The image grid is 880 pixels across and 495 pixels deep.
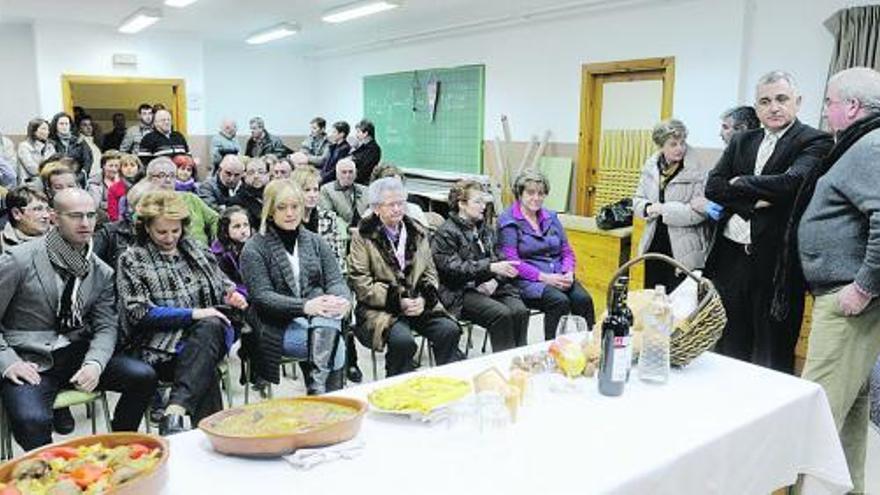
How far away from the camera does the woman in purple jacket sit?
3451 millimetres

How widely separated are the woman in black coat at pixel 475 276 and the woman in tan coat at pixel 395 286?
19cm

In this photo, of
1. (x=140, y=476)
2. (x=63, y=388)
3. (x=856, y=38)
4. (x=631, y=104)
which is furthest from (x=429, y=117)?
(x=140, y=476)

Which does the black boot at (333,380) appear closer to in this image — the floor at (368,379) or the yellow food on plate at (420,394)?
the floor at (368,379)

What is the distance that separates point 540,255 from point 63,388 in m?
2.30

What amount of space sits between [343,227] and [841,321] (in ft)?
9.44

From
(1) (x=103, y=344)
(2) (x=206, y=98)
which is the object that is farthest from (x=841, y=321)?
(2) (x=206, y=98)

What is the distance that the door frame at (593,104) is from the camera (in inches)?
220

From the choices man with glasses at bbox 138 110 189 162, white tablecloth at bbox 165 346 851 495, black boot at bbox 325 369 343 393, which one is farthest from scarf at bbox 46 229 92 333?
man with glasses at bbox 138 110 189 162

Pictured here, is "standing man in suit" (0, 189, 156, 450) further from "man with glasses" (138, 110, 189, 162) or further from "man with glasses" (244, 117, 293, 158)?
"man with glasses" (244, 117, 293, 158)

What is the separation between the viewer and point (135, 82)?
28.5 ft

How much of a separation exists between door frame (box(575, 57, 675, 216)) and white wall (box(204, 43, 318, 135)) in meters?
5.58

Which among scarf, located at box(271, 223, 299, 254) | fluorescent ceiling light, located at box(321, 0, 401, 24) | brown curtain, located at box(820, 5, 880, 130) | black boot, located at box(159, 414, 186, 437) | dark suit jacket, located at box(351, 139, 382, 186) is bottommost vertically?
black boot, located at box(159, 414, 186, 437)

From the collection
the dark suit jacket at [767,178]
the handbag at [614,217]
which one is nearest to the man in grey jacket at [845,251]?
the dark suit jacket at [767,178]

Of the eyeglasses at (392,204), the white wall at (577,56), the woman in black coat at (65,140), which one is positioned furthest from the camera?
the woman in black coat at (65,140)
